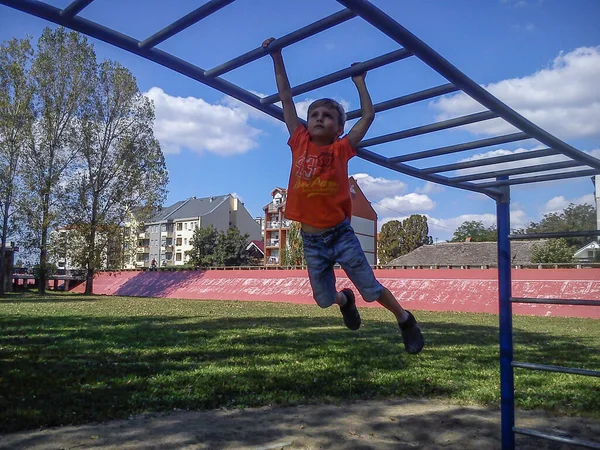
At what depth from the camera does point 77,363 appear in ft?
19.6

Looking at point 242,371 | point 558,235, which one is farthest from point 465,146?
point 242,371

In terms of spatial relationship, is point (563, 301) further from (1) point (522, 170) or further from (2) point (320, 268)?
(2) point (320, 268)

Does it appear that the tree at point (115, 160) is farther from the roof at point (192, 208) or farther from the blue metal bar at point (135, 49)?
the roof at point (192, 208)

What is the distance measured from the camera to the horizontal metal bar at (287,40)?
2.14m

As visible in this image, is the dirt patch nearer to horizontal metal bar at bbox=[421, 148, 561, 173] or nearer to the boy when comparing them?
the boy

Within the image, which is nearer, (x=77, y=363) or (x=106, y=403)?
(x=106, y=403)

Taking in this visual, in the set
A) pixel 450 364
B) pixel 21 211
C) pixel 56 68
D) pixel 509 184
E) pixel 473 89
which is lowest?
pixel 450 364

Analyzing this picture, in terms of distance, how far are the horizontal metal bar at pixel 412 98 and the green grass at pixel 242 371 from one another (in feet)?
8.67

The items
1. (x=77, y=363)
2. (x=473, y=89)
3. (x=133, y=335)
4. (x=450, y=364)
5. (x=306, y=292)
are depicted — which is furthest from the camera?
(x=306, y=292)

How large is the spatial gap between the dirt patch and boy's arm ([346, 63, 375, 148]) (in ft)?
6.36

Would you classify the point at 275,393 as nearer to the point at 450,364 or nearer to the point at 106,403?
the point at 106,403

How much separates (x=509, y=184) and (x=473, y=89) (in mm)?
1365

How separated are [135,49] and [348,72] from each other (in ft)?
3.35

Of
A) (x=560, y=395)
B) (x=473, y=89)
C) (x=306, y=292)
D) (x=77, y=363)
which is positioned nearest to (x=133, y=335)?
(x=77, y=363)
